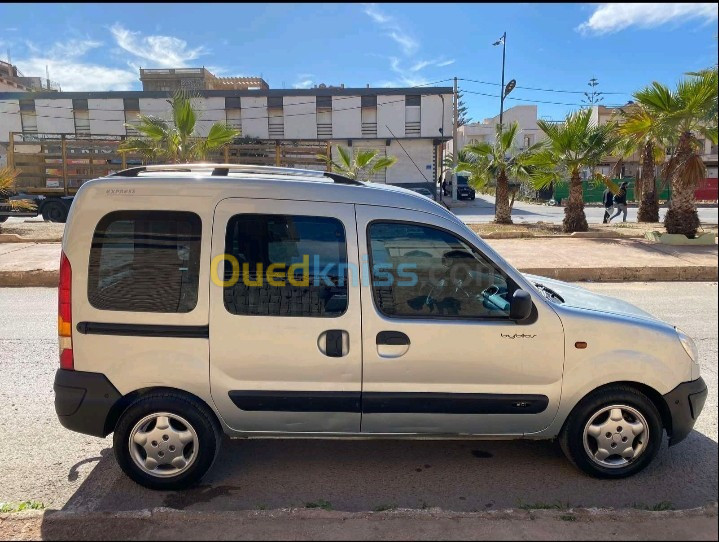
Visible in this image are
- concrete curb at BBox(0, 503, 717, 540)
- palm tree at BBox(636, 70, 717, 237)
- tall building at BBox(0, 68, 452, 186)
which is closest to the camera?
concrete curb at BBox(0, 503, 717, 540)

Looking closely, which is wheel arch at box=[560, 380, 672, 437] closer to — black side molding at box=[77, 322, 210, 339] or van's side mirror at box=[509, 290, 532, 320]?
van's side mirror at box=[509, 290, 532, 320]

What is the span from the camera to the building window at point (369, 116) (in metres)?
33.6

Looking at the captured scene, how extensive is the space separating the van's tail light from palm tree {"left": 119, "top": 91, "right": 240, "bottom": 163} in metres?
11.1

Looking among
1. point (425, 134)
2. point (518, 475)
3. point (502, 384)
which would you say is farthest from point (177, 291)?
point (425, 134)

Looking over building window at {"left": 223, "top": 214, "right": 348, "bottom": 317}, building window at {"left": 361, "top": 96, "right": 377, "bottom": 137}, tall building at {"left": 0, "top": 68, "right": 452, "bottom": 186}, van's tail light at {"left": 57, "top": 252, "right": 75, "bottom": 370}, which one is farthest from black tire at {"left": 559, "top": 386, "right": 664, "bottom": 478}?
building window at {"left": 361, "top": 96, "right": 377, "bottom": 137}

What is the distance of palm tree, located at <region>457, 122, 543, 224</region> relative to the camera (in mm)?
16658

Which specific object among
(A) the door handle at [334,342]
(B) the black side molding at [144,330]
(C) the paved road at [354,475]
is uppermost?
(B) the black side molding at [144,330]

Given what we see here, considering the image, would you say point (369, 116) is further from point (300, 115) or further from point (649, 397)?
point (649, 397)

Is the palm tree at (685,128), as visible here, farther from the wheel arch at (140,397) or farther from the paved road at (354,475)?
the wheel arch at (140,397)

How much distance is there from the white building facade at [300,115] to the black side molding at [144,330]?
3077cm

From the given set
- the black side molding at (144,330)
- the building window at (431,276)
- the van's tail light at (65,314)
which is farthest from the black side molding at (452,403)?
the van's tail light at (65,314)

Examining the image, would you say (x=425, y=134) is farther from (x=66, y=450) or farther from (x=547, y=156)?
(x=66, y=450)

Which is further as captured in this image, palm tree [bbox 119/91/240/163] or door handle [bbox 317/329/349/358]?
palm tree [bbox 119/91/240/163]

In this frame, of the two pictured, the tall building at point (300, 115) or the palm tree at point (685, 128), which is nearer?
the palm tree at point (685, 128)
